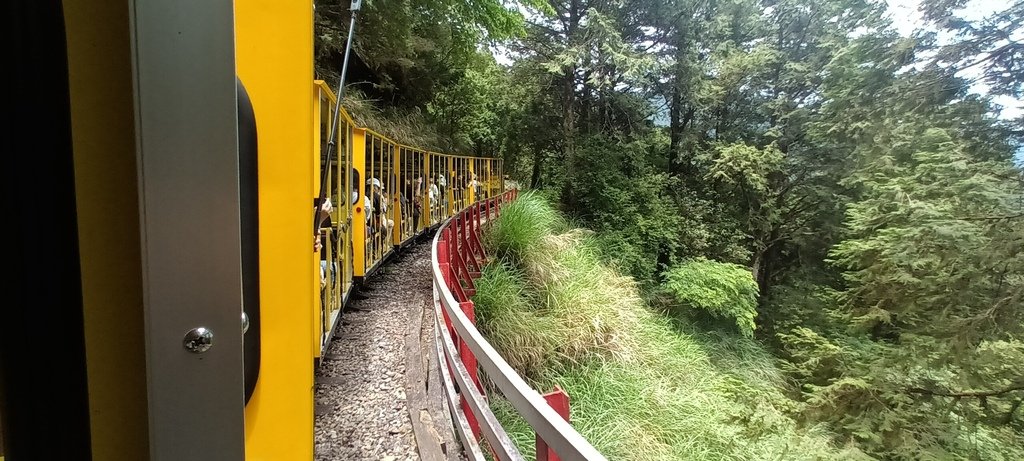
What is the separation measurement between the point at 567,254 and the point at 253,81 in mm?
8683

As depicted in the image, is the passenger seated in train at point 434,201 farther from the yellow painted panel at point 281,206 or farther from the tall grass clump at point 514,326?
the yellow painted panel at point 281,206

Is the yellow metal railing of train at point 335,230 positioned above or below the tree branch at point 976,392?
above

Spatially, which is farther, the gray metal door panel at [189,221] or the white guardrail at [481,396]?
the white guardrail at [481,396]

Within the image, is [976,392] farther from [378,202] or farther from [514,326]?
[378,202]

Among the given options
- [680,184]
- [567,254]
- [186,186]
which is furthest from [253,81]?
[680,184]

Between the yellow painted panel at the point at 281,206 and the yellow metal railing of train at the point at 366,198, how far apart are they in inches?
36.4

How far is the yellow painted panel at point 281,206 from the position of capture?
85 centimetres

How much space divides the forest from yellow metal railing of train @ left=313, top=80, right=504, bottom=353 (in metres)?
1.86

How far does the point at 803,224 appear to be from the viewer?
22.3 meters

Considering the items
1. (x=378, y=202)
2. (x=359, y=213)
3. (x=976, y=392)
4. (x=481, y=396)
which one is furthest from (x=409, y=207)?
(x=976, y=392)

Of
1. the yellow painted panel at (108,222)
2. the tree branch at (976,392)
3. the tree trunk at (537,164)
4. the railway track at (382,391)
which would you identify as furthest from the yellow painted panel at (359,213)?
the tree trunk at (537,164)

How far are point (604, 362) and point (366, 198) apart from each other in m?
3.86

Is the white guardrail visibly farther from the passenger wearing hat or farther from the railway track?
the passenger wearing hat

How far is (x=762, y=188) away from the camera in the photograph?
66.2ft
